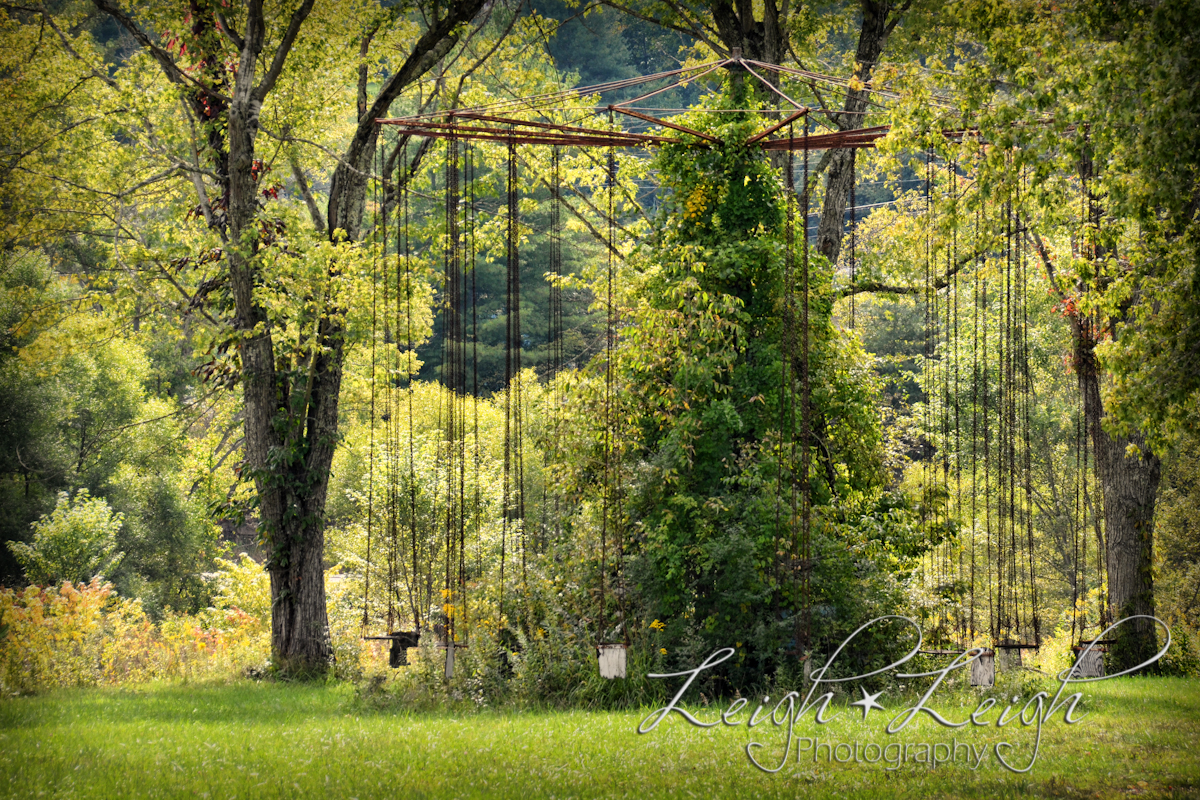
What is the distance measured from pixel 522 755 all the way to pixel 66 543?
58.4 feet

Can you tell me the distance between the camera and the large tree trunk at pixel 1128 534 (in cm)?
1188

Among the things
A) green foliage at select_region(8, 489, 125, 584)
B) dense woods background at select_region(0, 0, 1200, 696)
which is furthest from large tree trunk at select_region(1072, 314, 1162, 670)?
green foliage at select_region(8, 489, 125, 584)

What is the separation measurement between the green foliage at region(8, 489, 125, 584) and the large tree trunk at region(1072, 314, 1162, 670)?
19.6 m

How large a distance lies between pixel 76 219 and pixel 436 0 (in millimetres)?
5656

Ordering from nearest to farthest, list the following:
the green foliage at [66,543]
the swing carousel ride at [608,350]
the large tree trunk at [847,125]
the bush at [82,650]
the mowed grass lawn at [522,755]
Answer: the mowed grass lawn at [522,755]
the swing carousel ride at [608,350]
the bush at [82,650]
the large tree trunk at [847,125]
the green foliage at [66,543]

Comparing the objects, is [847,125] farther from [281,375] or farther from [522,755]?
[522,755]

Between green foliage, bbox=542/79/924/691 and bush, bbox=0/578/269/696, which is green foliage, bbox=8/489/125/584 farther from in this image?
green foliage, bbox=542/79/924/691

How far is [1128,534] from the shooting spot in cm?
1211

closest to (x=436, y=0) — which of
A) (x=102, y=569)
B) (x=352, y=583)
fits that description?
(x=352, y=583)

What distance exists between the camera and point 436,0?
11227 millimetres

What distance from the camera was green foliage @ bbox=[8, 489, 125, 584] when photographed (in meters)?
20.2

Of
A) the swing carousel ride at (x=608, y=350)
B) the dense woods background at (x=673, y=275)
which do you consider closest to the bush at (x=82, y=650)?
the dense woods background at (x=673, y=275)

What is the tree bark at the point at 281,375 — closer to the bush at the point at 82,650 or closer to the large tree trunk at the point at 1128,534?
the bush at the point at 82,650

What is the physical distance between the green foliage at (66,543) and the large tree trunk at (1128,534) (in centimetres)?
1957
